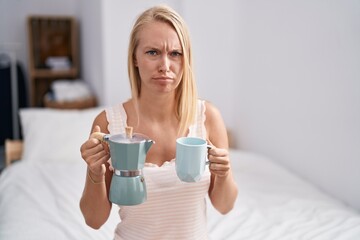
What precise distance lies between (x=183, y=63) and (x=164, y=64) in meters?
0.06

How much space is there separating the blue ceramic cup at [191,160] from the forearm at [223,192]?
180mm

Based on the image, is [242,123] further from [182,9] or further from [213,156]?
[213,156]

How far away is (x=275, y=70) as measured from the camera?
2.19m

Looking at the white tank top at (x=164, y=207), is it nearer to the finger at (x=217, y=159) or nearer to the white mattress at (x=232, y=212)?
the finger at (x=217, y=159)

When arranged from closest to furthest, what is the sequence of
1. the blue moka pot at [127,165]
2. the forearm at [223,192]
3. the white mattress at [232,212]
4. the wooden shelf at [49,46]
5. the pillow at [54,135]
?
the blue moka pot at [127,165], the forearm at [223,192], the white mattress at [232,212], the pillow at [54,135], the wooden shelf at [49,46]

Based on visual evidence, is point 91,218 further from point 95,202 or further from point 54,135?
point 54,135

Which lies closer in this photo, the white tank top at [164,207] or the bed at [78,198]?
the white tank top at [164,207]

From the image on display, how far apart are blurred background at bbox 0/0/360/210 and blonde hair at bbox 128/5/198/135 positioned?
909 millimetres

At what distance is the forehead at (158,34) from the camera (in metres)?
0.91

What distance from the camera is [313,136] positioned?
6.18ft

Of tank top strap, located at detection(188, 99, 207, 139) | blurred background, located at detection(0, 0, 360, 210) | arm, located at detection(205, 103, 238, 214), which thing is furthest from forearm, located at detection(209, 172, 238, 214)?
blurred background, located at detection(0, 0, 360, 210)

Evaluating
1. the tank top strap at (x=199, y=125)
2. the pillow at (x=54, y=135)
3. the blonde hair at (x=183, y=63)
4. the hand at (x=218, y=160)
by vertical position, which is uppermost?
the blonde hair at (x=183, y=63)

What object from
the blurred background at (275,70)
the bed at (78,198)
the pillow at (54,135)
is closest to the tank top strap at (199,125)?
the bed at (78,198)

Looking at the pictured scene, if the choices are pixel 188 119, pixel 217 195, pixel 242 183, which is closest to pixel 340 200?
pixel 242 183
